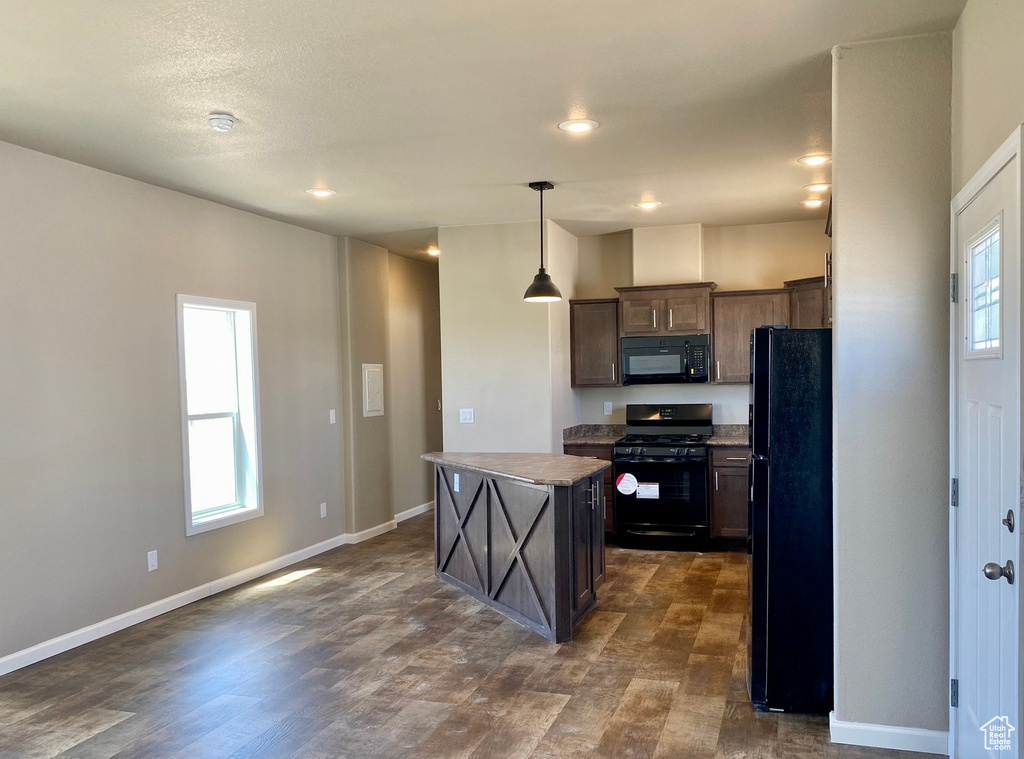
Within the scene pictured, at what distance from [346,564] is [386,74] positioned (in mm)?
4110

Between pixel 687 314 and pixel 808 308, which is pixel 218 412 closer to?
pixel 687 314

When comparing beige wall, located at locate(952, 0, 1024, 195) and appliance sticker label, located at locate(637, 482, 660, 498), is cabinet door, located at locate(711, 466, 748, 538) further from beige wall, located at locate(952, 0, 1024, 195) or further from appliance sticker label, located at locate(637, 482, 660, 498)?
beige wall, located at locate(952, 0, 1024, 195)

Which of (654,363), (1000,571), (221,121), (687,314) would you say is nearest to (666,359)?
(654,363)

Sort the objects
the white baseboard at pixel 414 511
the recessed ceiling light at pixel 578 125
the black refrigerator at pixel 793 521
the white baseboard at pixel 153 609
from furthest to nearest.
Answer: the white baseboard at pixel 414 511 → the white baseboard at pixel 153 609 → the recessed ceiling light at pixel 578 125 → the black refrigerator at pixel 793 521

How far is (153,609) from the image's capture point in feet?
15.9

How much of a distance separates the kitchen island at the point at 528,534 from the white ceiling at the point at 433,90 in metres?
1.86

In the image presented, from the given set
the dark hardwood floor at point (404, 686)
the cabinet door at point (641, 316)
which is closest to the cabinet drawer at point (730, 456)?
the cabinet door at point (641, 316)

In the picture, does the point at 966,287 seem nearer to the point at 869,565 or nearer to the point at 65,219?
the point at 869,565

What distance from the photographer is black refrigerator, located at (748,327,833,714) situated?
127 inches

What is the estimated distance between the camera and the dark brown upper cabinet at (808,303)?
6160 millimetres

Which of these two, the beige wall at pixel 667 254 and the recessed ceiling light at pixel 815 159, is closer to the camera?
the recessed ceiling light at pixel 815 159

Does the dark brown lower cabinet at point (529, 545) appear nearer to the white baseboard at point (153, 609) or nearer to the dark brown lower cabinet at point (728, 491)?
the white baseboard at point (153, 609)

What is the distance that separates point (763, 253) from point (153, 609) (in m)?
5.61

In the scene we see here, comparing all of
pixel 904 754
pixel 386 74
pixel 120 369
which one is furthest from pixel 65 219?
pixel 904 754
